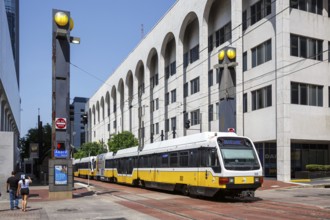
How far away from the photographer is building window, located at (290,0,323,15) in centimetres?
3862

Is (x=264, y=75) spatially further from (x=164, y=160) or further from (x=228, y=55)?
(x=164, y=160)

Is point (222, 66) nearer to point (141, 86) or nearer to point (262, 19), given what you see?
point (262, 19)

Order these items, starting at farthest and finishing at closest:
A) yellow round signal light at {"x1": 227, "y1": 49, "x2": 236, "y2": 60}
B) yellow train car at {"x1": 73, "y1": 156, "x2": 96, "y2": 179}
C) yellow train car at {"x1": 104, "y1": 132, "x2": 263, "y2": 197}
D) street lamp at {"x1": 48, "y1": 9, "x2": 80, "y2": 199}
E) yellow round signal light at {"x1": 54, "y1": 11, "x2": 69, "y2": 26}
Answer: yellow train car at {"x1": 73, "y1": 156, "x2": 96, "y2": 179}
yellow round signal light at {"x1": 227, "y1": 49, "x2": 236, "y2": 60}
yellow round signal light at {"x1": 54, "y1": 11, "x2": 69, "y2": 26}
street lamp at {"x1": 48, "y1": 9, "x2": 80, "y2": 199}
yellow train car at {"x1": 104, "y1": 132, "x2": 263, "y2": 197}

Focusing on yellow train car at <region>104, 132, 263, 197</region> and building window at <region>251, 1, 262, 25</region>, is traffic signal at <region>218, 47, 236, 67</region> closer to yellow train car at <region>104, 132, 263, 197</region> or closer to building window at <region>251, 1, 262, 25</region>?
building window at <region>251, 1, 262, 25</region>

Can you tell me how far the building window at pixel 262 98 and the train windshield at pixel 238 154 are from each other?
1881cm

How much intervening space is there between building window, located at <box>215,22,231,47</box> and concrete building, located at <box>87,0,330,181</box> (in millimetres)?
101

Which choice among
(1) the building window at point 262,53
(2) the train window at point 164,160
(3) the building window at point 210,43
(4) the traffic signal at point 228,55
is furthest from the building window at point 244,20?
(2) the train window at point 164,160

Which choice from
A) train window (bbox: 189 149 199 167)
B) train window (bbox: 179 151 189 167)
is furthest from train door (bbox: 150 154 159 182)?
train window (bbox: 189 149 199 167)

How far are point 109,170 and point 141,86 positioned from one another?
3419cm

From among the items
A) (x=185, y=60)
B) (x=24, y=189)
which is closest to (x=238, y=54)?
(x=185, y=60)

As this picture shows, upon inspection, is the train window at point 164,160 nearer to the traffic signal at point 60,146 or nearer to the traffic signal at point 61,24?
the traffic signal at point 60,146

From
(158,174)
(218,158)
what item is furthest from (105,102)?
(218,158)

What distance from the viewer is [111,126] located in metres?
99.2

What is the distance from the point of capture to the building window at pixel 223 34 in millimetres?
46812
